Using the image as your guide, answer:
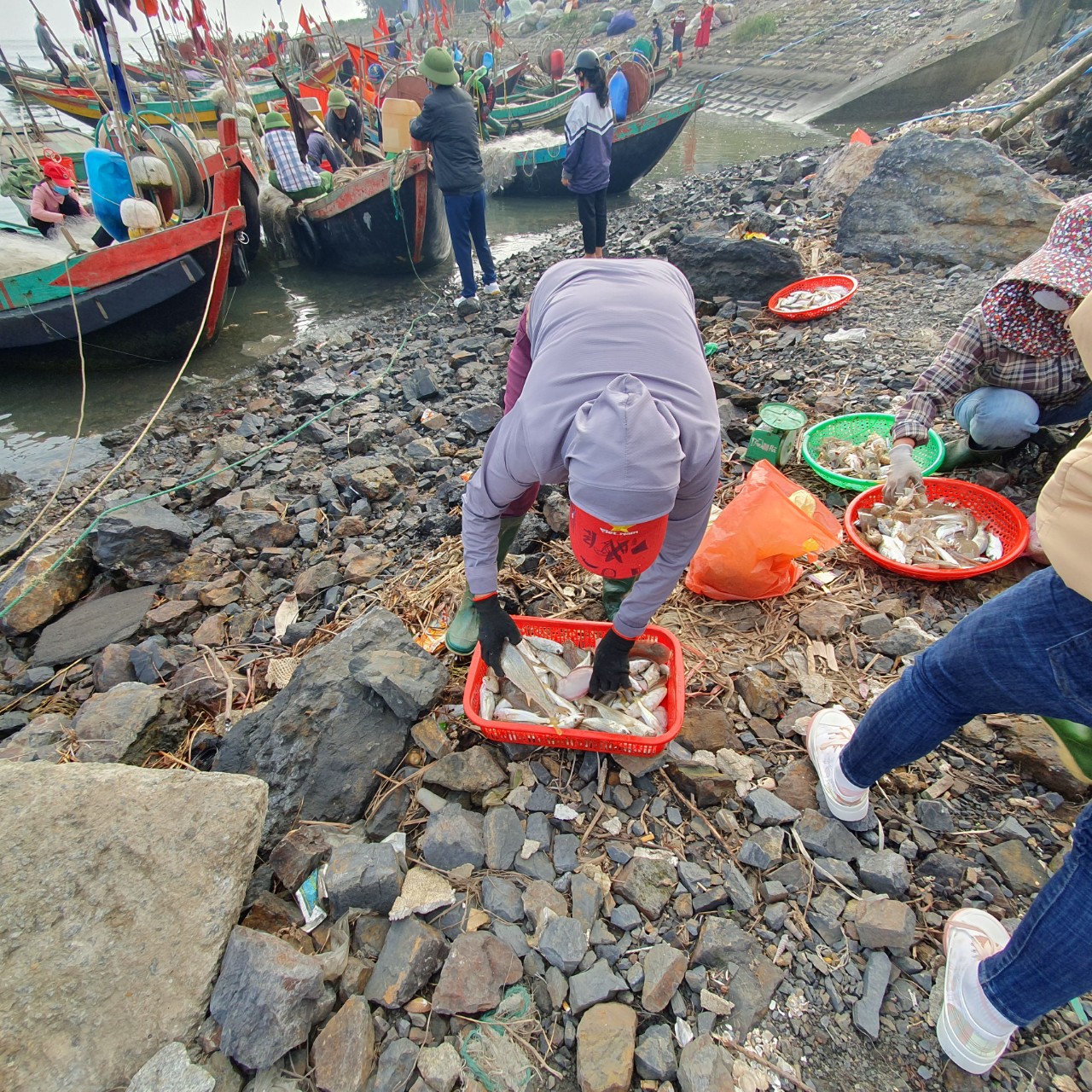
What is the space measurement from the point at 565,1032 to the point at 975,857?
4.30 feet

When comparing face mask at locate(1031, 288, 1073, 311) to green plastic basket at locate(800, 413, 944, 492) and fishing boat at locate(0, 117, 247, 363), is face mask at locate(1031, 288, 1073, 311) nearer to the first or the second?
→ green plastic basket at locate(800, 413, 944, 492)

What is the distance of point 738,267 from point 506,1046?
20.1ft

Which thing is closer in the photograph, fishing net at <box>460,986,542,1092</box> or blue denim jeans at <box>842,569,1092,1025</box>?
blue denim jeans at <box>842,569,1092,1025</box>

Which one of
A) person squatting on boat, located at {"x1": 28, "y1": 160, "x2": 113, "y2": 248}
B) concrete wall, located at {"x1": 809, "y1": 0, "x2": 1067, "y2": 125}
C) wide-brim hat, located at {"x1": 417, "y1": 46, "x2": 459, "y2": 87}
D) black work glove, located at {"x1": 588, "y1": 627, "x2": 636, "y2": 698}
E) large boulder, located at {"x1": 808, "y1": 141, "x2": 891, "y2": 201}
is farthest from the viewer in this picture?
concrete wall, located at {"x1": 809, "y1": 0, "x2": 1067, "y2": 125}

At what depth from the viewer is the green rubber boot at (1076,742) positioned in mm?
1644

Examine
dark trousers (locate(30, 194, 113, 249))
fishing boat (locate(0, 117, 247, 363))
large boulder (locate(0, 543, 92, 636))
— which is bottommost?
large boulder (locate(0, 543, 92, 636))

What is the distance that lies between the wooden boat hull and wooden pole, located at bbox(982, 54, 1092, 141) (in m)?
7.35

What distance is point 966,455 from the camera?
10.9ft

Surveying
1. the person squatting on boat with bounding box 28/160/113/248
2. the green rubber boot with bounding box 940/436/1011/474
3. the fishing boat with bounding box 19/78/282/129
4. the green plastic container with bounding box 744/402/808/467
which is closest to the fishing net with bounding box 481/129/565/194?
the fishing boat with bounding box 19/78/282/129

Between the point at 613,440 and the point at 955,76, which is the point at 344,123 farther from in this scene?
the point at 955,76

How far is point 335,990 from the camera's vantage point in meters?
1.63

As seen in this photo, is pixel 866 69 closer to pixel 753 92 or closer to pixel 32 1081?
pixel 753 92

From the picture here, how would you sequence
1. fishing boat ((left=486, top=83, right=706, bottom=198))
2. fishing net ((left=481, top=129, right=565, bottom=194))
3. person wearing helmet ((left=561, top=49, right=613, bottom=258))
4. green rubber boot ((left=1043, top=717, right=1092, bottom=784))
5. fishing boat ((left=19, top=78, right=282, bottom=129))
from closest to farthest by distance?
green rubber boot ((left=1043, top=717, right=1092, bottom=784)), person wearing helmet ((left=561, top=49, right=613, bottom=258)), fishing boat ((left=486, top=83, right=706, bottom=198)), fishing net ((left=481, top=129, right=565, bottom=194)), fishing boat ((left=19, top=78, right=282, bottom=129))

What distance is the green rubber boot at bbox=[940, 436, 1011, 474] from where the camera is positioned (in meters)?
3.26
